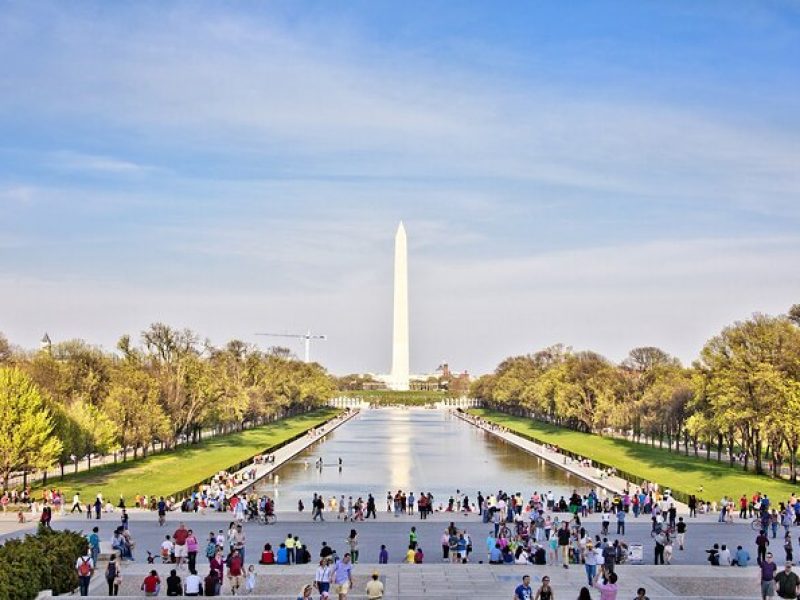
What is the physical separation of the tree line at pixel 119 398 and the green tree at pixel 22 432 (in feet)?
A: 0.17

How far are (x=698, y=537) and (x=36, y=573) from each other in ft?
77.1

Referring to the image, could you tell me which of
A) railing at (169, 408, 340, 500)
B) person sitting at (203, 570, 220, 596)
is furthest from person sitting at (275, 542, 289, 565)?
railing at (169, 408, 340, 500)

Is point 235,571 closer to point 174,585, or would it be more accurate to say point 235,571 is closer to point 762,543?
point 174,585

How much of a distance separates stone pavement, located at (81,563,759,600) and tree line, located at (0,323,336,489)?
25.7m

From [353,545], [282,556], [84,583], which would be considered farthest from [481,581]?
[84,583]

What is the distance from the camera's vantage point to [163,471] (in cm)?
6350

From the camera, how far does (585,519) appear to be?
40281mm

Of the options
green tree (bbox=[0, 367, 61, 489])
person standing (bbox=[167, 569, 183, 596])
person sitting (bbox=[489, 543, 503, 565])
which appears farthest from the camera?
green tree (bbox=[0, 367, 61, 489])

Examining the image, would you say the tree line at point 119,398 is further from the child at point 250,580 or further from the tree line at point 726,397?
the tree line at point 726,397

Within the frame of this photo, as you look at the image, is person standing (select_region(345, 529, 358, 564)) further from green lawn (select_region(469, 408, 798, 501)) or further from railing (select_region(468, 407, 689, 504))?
green lawn (select_region(469, 408, 798, 501))

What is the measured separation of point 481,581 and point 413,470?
41006 millimetres

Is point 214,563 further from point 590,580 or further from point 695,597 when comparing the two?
point 695,597

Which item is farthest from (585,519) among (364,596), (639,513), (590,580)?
(364,596)

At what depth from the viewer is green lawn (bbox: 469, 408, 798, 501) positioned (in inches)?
2099
